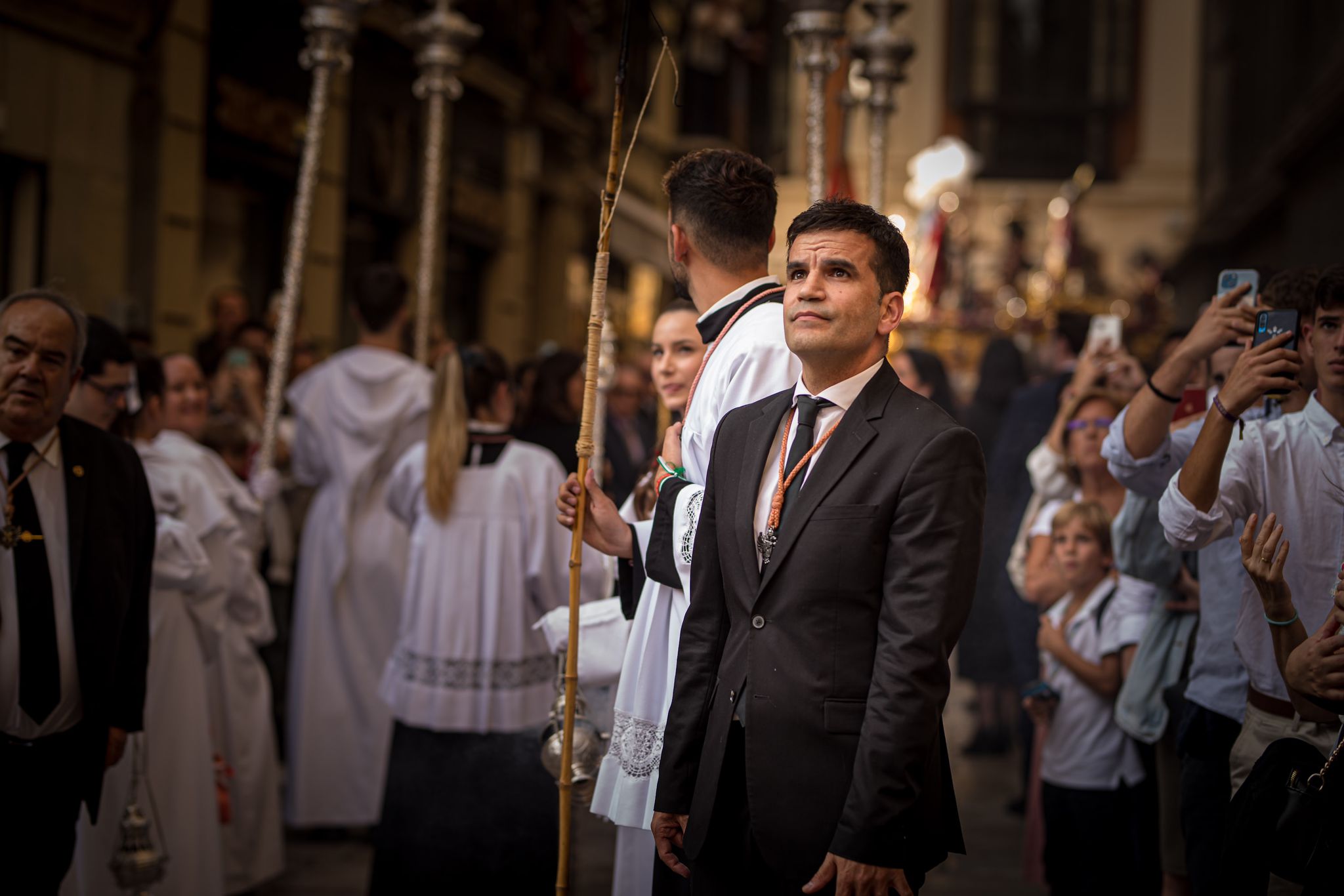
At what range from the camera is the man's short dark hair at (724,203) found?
3.65 meters

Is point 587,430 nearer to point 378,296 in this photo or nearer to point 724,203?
point 724,203

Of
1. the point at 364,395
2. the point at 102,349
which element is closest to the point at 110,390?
the point at 102,349

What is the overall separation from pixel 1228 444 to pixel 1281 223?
11.2 metres

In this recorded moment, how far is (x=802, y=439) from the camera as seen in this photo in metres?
3.05

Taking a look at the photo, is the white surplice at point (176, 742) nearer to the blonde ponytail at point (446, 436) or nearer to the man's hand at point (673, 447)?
the blonde ponytail at point (446, 436)

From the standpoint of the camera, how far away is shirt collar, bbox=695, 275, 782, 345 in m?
3.68

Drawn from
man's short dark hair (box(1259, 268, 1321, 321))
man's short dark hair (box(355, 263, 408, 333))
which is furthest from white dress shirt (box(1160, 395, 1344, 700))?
man's short dark hair (box(355, 263, 408, 333))

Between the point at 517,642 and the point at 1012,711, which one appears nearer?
the point at 517,642

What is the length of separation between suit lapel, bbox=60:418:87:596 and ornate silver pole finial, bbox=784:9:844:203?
2883 mm

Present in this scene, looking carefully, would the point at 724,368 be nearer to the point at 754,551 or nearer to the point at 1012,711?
the point at 754,551

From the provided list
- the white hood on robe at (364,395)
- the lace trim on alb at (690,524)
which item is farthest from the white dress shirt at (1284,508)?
the white hood on robe at (364,395)

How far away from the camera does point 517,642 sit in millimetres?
5348

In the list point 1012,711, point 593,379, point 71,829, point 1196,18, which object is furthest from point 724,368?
point 1196,18

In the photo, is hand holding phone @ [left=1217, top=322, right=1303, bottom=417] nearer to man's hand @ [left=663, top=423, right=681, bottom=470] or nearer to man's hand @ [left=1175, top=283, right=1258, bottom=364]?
man's hand @ [left=1175, top=283, right=1258, bottom=364]
